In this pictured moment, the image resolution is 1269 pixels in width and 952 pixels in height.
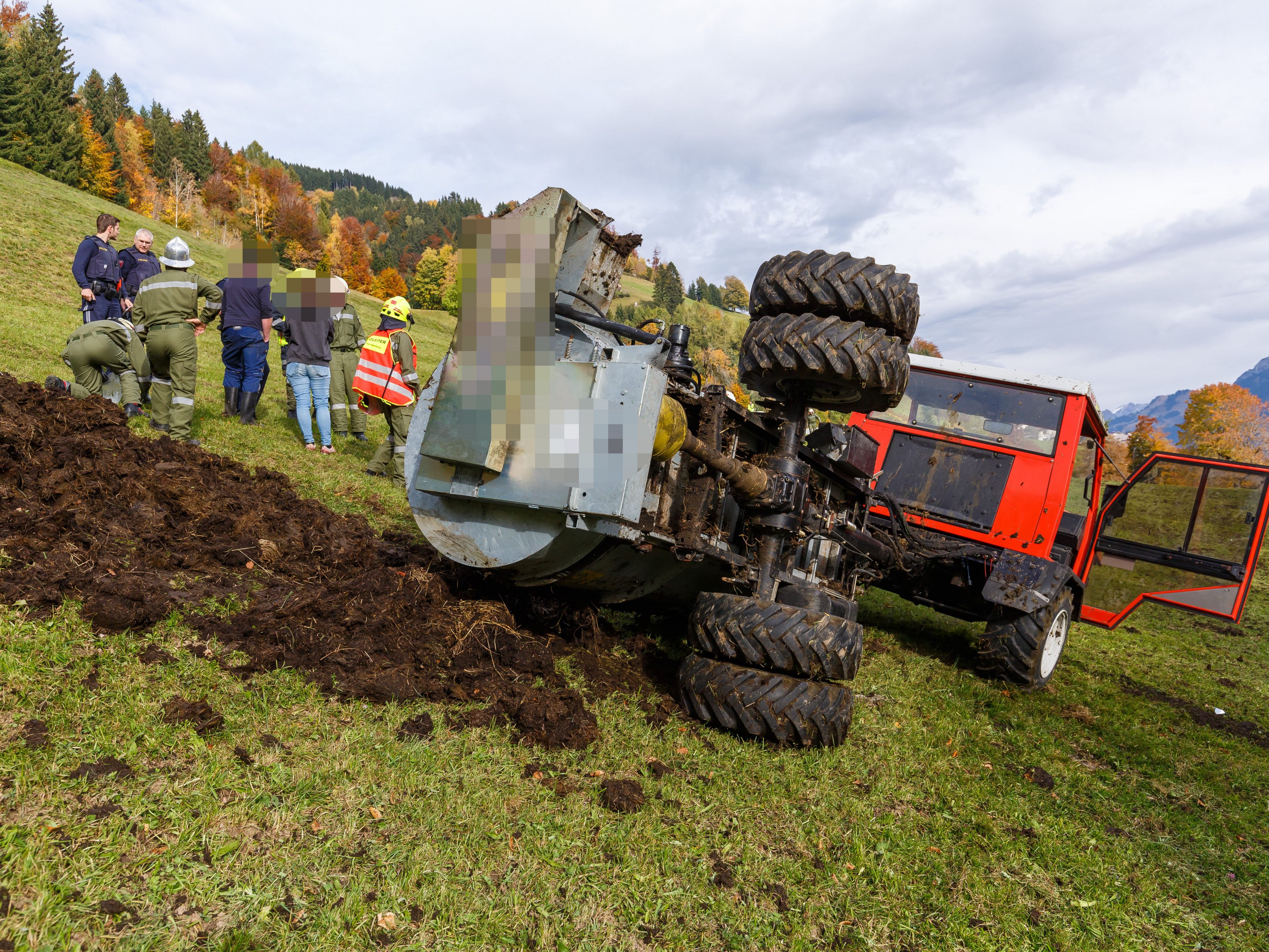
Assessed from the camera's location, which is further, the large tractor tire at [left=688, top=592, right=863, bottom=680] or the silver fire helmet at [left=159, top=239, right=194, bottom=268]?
the silver fire helmet at [left=159, top=239, right=194, bottom=268]

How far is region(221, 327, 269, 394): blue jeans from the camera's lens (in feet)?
26.1

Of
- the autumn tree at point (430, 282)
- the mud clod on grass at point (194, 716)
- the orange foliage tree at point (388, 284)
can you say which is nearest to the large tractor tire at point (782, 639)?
the mud clod on grass at point (194, 716)

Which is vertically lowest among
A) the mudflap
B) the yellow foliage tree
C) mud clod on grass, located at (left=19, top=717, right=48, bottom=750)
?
mud clod on grass, located at (left=19, top=717, right=48, bottom=750)

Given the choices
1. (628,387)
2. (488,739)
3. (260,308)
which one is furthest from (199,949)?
(260,308)

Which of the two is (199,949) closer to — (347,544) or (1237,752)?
(347,544)

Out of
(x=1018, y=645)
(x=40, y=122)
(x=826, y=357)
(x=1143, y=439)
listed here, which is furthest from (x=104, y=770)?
(x=40, y=122)

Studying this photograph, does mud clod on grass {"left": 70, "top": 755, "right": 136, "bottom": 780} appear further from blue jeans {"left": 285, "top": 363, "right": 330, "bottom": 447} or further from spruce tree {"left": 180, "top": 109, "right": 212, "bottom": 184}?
spruce tree {"left": 180, "top": 109, "right": 212, "bottom": 184}

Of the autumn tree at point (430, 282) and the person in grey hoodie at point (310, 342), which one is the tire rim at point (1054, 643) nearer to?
the person in grey hoodie at point (310, 342)

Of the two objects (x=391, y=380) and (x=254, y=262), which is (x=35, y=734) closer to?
(x=391, y=380)

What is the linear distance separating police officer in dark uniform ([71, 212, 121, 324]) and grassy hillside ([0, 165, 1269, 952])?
7.39m

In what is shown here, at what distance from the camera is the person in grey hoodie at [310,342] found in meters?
7.76

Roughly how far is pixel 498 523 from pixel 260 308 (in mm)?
6120

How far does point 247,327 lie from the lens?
314 inches

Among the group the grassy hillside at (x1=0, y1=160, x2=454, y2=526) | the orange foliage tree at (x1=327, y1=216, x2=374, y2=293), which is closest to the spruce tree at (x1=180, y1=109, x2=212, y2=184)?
the orange foliage tree at (x1=327, y1=216, x2=374, y2=293)
